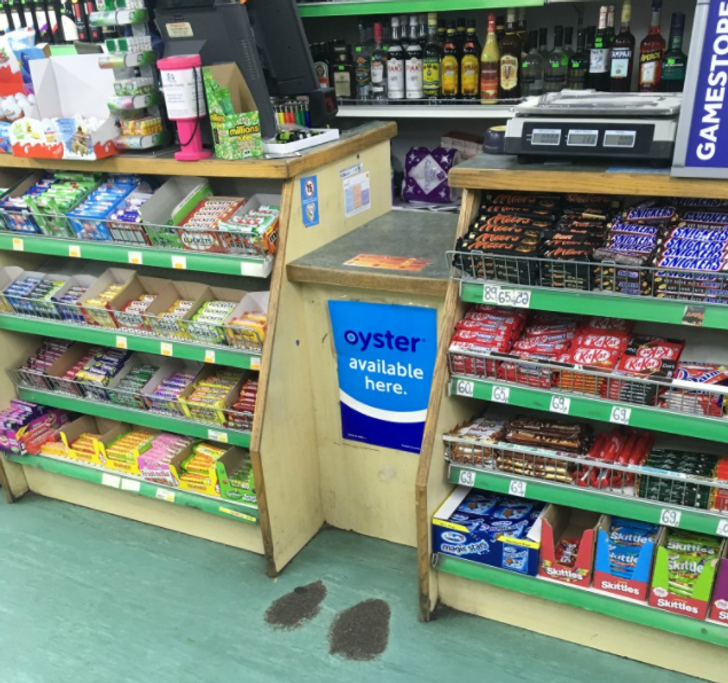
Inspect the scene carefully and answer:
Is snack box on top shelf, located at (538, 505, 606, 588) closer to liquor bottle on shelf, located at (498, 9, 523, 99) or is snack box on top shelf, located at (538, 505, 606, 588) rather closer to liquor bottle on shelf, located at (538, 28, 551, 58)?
liquor bottle on shelf, located at (498, 9, 523, 99)

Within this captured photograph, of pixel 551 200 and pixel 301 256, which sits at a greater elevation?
pixel 551 200

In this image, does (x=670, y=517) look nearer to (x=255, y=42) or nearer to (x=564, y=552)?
(x=564, y=552)

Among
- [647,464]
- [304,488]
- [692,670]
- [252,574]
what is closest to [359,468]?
[304,488]

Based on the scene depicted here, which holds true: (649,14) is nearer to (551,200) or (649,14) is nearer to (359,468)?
(551,200)

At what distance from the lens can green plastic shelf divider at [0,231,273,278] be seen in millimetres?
2514

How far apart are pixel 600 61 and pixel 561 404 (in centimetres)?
166

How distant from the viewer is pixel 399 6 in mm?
3291

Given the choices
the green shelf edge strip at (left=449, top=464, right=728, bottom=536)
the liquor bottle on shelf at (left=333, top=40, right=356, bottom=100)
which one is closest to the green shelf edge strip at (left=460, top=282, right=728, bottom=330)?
the green shelf edge strip at (left=449, top=464, right=728, bottom=536)

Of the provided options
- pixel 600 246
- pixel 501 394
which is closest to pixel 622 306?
pixel 600 246

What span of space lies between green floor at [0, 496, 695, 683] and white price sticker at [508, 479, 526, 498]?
1.72ft

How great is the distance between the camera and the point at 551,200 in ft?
7.30

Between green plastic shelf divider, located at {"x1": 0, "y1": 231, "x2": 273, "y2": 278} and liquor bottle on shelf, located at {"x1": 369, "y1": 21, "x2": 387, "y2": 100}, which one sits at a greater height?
liquor bottle on shelf, located at {"x1": 369, "y1": 21, "x2": 387, "y2": 100}

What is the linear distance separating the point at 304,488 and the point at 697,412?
1520 millimetres

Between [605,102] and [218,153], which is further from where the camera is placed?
[218,153]
